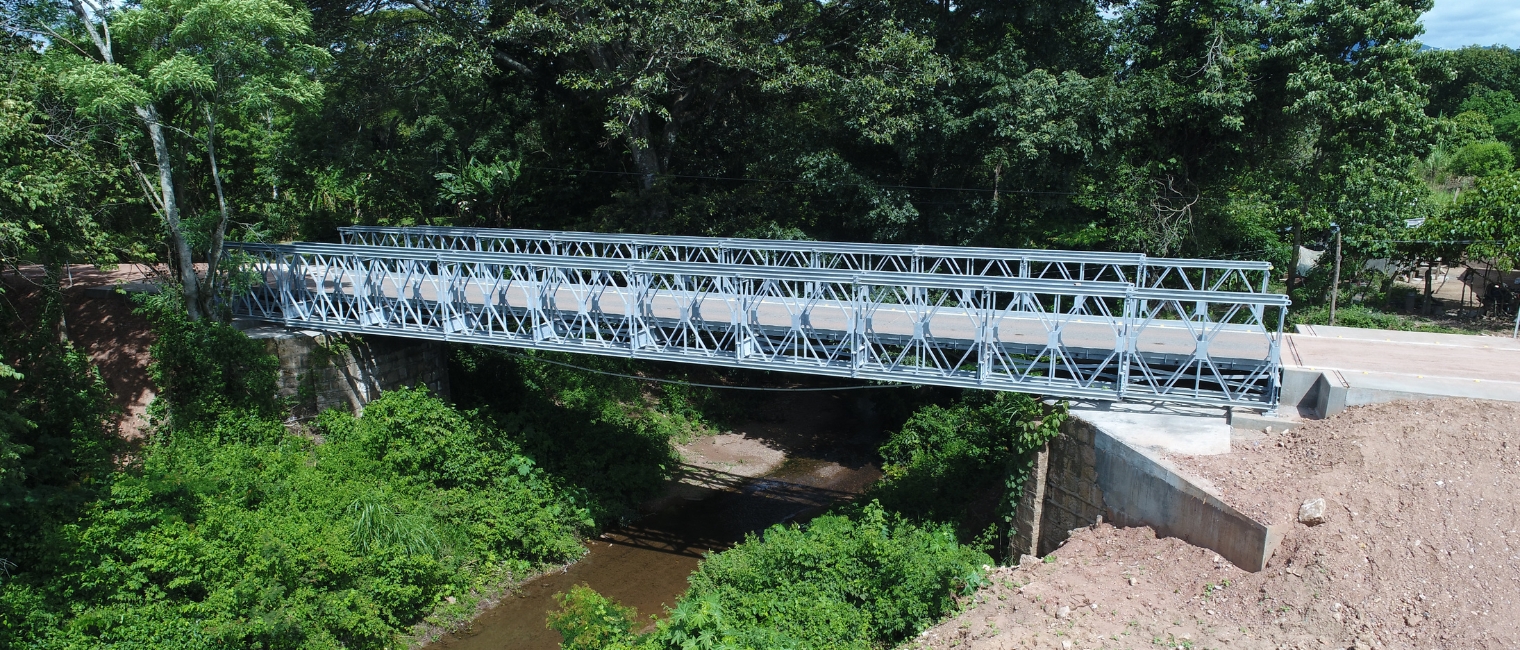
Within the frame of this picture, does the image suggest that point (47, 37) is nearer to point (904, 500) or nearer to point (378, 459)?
point (378, 459)

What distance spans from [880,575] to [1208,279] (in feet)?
52.7

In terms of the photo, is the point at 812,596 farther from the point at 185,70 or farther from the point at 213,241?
the point at 213,241

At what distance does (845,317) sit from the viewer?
15.1 meters

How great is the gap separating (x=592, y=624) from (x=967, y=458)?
9548 millimetres

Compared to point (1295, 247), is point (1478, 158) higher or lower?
higher

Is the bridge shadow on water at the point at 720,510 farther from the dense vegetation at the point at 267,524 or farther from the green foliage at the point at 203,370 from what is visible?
the green foliage at the point at 203,370

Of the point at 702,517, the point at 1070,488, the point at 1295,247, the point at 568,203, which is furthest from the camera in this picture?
the point at 568,203

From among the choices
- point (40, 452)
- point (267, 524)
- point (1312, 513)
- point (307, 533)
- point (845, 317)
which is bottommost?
point (307, 533)

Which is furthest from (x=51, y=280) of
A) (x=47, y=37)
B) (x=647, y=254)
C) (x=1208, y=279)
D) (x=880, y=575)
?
(x=1208, y=279)

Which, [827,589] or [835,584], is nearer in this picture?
[827,589]

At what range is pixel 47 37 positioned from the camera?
15.1m

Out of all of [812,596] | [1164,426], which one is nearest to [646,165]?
[812,596]

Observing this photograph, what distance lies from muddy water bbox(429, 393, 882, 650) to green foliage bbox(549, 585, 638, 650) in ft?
3.36

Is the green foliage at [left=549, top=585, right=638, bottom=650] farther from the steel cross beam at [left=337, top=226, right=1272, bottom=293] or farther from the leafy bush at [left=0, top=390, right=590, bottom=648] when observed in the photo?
the steel cross beam at [left=337, top=226, right=1272, bottom=293]
